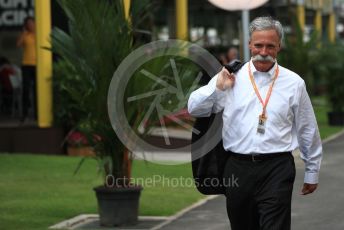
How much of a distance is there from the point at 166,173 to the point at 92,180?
1.34m

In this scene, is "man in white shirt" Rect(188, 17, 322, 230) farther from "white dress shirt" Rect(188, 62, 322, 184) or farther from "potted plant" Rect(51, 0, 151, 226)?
"potted plant" Rect(51, 0, 151, 226)

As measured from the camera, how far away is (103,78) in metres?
9.05

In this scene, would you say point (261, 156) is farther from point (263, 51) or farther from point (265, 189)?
point (263, 51)

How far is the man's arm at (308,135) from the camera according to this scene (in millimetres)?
5691

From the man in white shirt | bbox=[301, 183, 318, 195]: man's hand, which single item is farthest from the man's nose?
bbox=[301, 183, 318, 195]: man's hand

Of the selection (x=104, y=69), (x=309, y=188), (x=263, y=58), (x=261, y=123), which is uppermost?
(x=263, y=58)

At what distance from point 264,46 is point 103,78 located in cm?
374

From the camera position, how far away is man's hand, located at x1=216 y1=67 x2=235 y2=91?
5.55 metres

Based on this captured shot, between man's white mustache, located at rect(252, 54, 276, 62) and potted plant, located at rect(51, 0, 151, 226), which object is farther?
potted plant, located at rect(51, 0, 151, 226)

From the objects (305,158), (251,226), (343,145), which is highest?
(305,158)

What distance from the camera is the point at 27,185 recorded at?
12156 millimetres

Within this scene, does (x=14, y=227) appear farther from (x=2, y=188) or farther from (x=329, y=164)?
(x=329, y=164)

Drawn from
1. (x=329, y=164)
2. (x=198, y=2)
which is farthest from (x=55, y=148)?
(x=198, y=2)

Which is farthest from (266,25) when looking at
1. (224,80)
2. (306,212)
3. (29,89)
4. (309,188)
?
(29,89)
